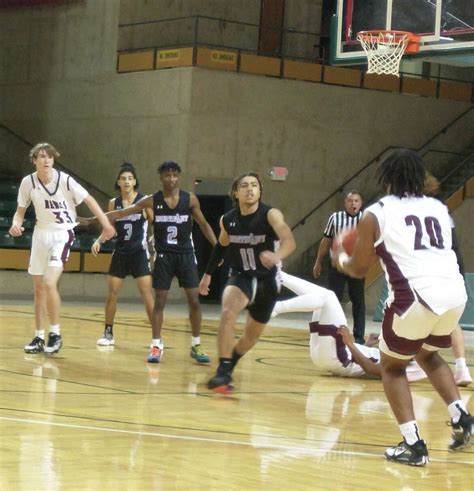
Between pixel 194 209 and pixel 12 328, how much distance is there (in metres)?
3.91

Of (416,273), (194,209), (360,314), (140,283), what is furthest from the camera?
(360,314)

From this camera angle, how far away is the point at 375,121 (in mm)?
24562

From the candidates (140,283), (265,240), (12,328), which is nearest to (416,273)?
(265,240)

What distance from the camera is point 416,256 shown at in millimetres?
6699

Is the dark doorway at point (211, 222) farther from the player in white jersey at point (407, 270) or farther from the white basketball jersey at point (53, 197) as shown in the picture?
the player in white jersey at point (407, 270)

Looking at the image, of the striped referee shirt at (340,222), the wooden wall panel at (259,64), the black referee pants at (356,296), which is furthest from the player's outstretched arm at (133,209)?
the wooden wall panel at (259,64)

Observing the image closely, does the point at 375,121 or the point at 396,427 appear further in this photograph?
the point at 375,121

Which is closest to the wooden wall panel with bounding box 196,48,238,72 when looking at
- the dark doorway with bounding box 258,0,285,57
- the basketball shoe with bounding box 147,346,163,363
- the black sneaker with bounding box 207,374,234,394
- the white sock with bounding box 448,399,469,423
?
the dark doorway with bounding box 258,0,285,57

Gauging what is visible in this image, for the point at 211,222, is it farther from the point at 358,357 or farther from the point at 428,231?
the point at 428,231

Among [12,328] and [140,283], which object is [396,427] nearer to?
[140,283]

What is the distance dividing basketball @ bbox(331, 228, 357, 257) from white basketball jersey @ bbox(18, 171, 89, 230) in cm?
510

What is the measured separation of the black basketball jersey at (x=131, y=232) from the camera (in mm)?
12797

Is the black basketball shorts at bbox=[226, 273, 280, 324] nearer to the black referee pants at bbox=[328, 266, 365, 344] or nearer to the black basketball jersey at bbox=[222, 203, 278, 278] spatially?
the black basketball jersey at bbox=[222, 203, 278, 278]

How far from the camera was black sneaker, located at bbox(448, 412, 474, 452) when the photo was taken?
7.21 metres
